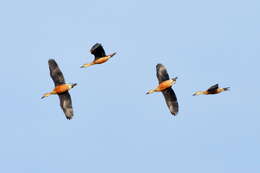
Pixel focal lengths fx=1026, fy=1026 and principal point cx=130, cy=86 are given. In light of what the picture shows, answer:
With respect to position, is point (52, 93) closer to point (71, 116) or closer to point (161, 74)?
point (71, 116)

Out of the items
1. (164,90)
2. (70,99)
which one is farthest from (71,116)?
(164,90)

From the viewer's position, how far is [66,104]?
318 feet

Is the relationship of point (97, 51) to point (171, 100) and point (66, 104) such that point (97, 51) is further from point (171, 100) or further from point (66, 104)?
point (171, 100)

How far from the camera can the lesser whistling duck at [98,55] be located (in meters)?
99.5

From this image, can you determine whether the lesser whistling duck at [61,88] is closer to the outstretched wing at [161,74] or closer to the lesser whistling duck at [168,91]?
the lesser whistling duck at [168,91]

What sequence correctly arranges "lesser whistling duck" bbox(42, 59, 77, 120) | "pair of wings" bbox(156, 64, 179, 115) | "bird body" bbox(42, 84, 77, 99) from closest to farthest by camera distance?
"lesser whistling duck" bbox(42, 59, 77, 120) < "bird body" bbox(42, 84, 77, 99) < "pair of wings" bbox(156, 64, 179, 115)

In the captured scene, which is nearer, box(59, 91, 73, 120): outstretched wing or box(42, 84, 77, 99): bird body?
box(59, 91, 73, 120): outstretched wing

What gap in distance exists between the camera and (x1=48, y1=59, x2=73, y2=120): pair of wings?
96875 millimetres

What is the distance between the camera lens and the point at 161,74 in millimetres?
100500

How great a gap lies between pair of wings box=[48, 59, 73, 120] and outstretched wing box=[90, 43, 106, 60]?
4.06m

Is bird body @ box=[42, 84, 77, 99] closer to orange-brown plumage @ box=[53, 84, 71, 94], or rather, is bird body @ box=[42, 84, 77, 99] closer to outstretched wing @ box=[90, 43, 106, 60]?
orange-brown plumage @ box=[53, 84, 71, 94]

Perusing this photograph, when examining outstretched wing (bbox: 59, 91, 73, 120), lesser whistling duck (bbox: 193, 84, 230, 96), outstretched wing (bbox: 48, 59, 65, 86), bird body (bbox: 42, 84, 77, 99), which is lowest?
lesser whistling duck (bbox: 193, 84, 230, 96)

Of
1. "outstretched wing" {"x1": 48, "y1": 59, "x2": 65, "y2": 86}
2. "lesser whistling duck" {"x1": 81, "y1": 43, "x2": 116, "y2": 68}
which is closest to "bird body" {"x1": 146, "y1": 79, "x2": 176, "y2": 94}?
"lesser whistling duck" {"x1": 81, "y1": 43, "x2": 116, "y2": 68}

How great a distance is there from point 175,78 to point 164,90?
1.61 meters
